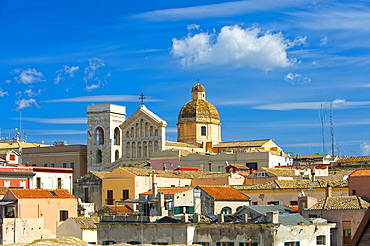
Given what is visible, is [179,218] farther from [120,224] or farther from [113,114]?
[113,114]

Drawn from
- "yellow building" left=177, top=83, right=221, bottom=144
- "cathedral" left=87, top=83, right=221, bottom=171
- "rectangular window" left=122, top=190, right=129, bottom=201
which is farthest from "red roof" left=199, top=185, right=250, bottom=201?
"yellow building" left=177, top=83, right=221, bottom=144

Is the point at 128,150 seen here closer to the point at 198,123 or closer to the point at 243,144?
the point at 198,123

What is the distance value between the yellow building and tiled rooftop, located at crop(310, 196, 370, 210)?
54.6 metres

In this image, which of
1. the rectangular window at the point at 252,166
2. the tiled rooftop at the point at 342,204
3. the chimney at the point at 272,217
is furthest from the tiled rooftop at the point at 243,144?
the chimney at the point at 272,217

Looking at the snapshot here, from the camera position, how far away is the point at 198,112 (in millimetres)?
90125

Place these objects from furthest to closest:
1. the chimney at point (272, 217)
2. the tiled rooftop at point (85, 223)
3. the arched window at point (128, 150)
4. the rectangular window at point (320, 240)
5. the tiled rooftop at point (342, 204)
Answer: the arched window at point (128, 150) → the tiled rooftop at point (85, 223) → the tiled rooftop at point (342, 204) → the rectangular window at point (320, 240) → the chimney at point (272, 217)

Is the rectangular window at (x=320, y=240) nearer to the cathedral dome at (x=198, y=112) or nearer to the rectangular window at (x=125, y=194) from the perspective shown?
the rectangular window at (x=125, y=194)

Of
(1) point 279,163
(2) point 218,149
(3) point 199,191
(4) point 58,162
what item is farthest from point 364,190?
(4) point 58,162

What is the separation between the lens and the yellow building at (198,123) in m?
89.5

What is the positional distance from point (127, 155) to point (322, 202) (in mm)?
56818

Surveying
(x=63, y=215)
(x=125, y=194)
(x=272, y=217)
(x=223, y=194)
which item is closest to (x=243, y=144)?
(x=125, y=194)

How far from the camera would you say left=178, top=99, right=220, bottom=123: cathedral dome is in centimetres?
8988

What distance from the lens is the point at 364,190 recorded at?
3988cm

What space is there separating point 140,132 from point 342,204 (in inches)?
2220
